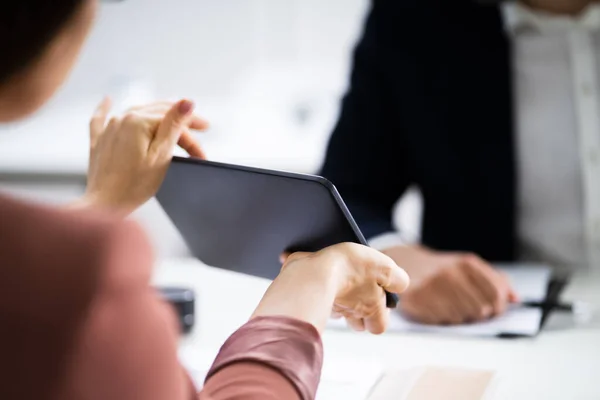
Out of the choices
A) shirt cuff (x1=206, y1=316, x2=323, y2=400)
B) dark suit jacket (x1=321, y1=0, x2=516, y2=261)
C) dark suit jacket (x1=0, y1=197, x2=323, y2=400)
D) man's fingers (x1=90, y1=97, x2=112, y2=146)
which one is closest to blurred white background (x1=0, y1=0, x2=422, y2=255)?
dark suit jacket (x1=321, y1=0, x2=516, y2=261)

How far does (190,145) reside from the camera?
0.71 meters

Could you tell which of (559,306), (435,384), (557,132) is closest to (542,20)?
(557,132)

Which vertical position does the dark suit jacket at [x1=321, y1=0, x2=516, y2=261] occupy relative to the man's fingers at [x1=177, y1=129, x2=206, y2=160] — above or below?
below

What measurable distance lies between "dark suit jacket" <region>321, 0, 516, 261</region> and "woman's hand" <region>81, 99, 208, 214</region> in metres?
0.56

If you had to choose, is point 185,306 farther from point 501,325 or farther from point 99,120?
point 501,325

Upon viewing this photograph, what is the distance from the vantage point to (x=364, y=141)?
4.26ft

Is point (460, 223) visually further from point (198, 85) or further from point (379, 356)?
point (198, 85)

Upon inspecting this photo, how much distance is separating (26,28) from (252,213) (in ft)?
0.91

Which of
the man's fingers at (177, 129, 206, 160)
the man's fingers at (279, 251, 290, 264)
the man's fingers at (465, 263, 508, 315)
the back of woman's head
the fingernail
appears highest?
the back of woman's head

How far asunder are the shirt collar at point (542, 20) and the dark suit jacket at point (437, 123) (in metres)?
0.02

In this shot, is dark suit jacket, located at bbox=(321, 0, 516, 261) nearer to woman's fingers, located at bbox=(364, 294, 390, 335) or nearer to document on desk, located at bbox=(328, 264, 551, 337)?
document on desk, located at bbox=(328, 264, 551, 337)

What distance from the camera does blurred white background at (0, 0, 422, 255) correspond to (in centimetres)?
237

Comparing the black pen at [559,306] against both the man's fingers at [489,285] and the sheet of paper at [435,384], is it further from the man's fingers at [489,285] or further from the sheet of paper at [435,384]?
the sheet of paper at [435,384]

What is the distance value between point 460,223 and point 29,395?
103 cm
